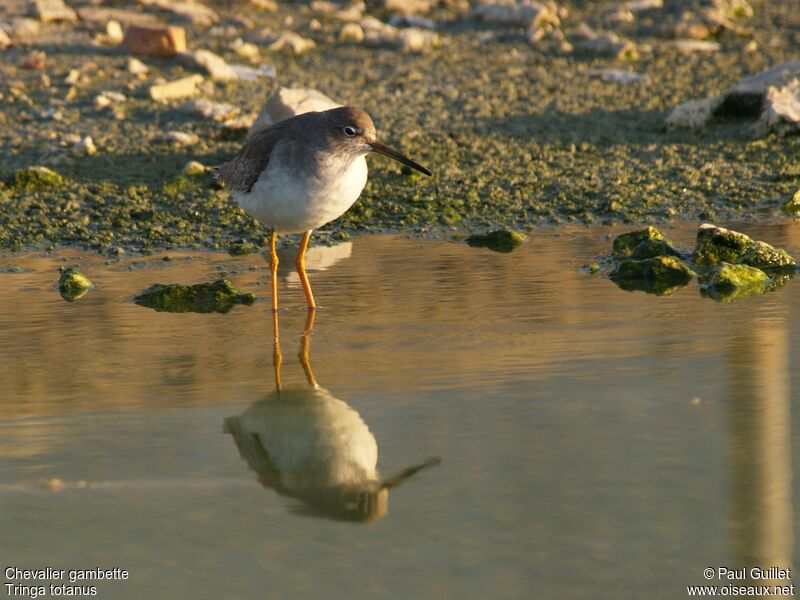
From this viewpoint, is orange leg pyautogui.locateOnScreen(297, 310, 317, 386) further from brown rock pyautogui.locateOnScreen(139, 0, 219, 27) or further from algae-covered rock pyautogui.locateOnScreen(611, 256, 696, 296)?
brown rock pyautogui.locateOnScreen(139, 0, 219, 27)

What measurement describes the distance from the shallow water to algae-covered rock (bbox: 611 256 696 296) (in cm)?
24

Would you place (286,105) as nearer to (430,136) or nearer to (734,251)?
(430,136)

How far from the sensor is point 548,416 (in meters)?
5.40

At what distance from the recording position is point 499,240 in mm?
9133

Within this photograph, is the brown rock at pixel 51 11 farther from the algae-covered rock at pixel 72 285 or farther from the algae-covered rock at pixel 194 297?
the algae-covered rock at pixel 194 297

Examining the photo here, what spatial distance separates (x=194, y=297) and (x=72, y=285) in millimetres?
909

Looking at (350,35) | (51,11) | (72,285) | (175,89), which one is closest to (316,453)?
(72,285)

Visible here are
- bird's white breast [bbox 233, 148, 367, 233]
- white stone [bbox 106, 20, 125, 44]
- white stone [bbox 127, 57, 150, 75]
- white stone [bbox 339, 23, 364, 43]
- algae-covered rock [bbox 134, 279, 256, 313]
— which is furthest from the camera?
white stone [bbox 339, 23, 364, 43]

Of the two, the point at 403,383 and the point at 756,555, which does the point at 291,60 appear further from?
the point at 756,555

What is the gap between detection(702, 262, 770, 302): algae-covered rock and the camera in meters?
7.64

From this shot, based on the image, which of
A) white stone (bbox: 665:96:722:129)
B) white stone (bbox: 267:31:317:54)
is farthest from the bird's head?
white stone (bbox: 267:31:317:54)

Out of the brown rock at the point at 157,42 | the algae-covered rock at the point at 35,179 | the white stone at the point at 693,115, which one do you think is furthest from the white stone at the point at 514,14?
the algae-covered rock at the point at 35,179

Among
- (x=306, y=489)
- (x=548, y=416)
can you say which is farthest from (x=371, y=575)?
(x=548, y=416)

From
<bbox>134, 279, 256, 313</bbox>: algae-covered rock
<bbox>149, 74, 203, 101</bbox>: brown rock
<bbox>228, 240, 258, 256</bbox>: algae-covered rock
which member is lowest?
<bbox>228, 240, 258, 256</bbox>: algae-covered rock
